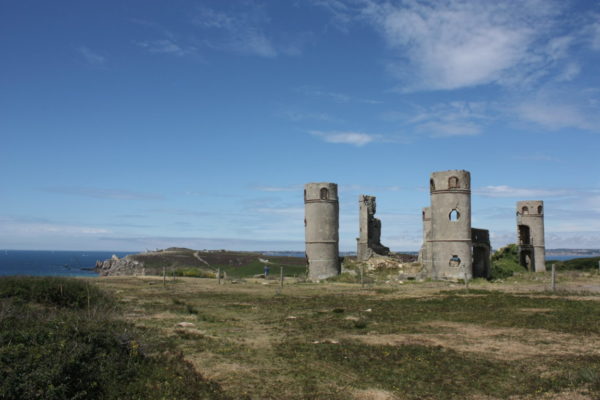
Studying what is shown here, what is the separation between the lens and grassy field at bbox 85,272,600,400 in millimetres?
8898

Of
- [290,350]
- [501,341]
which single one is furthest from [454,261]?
[290,350]

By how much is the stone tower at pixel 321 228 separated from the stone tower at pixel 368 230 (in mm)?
4595

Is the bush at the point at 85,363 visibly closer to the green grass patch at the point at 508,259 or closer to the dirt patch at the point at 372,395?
the dirt patch at the point at 372,395

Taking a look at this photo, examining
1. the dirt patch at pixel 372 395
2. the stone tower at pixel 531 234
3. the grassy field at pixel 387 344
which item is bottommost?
the dirt patch at pixel 372 395

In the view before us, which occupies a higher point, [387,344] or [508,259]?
[508,259]

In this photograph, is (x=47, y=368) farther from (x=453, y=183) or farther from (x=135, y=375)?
(x=453, y=183)

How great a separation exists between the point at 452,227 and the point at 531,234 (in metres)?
19.2

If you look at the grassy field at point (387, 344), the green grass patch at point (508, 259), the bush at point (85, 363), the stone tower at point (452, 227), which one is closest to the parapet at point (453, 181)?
the stone tower at point (452, 227)

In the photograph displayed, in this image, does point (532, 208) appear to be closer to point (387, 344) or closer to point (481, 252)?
point (481, 252)

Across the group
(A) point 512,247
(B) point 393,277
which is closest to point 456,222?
(B) point 393,277

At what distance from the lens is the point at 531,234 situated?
159ft

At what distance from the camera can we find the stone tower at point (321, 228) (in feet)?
124

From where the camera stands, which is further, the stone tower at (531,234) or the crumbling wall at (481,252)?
the stone tower at (531,234)

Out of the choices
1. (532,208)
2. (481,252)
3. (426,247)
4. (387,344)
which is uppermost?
(532,208)
